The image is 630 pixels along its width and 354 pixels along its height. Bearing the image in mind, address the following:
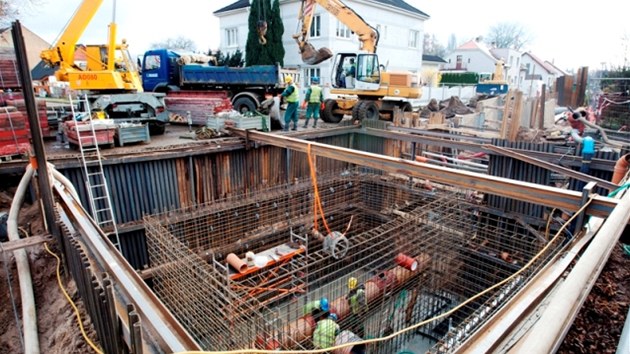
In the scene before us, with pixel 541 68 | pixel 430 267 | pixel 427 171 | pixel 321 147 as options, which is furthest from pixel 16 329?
pixel 541 68

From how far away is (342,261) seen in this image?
695 cm

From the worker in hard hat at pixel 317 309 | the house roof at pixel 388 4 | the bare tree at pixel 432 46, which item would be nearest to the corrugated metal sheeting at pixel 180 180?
the worker in hard hat at pixel 317 309

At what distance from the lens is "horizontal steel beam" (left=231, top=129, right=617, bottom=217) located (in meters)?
3.49

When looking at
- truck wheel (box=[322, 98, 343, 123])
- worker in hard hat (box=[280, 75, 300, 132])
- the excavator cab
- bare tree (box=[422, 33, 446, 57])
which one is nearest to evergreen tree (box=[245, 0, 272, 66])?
the excavator cab

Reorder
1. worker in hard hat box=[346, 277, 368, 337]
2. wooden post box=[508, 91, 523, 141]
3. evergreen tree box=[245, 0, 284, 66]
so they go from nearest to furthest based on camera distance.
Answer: worker in hard hat box=[346, 277, 368, 337] < wooden post box=[508, 91, 523, 141] < evergreen tree box=[245, 0, 284, 66]

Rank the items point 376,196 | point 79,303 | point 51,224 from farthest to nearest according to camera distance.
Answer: point 376,196 → point 51,224 → point 79,303

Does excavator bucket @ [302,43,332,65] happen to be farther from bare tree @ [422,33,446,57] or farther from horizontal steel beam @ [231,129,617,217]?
bare tree @ [422,33,446,57]

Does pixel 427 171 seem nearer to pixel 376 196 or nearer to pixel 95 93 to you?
pixel 376 196

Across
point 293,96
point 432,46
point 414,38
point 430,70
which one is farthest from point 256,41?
point 432,46

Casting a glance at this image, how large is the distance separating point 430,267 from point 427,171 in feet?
8.07

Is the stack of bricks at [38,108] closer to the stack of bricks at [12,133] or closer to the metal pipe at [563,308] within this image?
the stack of bricks at [12,133]

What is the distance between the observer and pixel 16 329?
354cm

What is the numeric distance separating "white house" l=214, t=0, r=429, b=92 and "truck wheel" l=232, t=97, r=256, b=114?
12.3 meters

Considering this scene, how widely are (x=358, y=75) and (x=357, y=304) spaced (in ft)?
31.9
